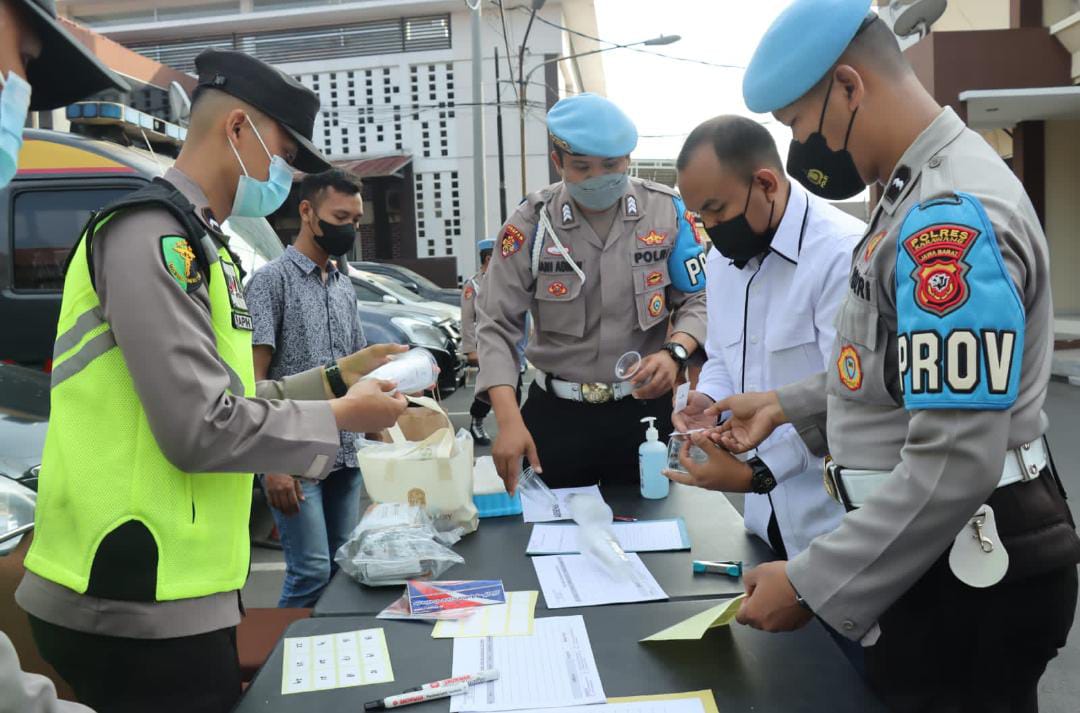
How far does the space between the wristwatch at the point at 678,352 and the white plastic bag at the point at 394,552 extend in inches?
36.7

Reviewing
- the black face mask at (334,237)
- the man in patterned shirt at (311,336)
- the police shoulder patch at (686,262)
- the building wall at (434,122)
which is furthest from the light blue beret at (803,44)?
the building wall at (434,122)

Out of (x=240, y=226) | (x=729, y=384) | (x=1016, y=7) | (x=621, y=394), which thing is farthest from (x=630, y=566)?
(x=1016, y=7)

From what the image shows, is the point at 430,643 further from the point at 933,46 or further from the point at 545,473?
the point at 933,46

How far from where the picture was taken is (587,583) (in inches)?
67.2

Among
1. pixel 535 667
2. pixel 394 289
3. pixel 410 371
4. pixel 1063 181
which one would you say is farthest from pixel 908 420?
pixel 1063 181

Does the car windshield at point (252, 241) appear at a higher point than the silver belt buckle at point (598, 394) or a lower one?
higher

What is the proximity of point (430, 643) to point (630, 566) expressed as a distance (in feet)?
1.63

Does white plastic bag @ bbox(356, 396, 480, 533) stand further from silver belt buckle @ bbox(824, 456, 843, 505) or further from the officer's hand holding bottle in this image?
silver belt buckle @ bbox(824, 456, 843, 505)

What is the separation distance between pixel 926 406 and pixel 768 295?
0.97 metres

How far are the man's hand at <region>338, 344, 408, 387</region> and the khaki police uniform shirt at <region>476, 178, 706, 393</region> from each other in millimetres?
569

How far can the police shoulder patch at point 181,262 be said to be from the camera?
1.34 m

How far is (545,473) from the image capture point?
104 inches

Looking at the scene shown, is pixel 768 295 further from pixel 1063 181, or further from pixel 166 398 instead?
pixel 1063 181

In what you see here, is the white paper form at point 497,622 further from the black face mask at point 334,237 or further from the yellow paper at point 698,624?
the black face mask at point 334,237
